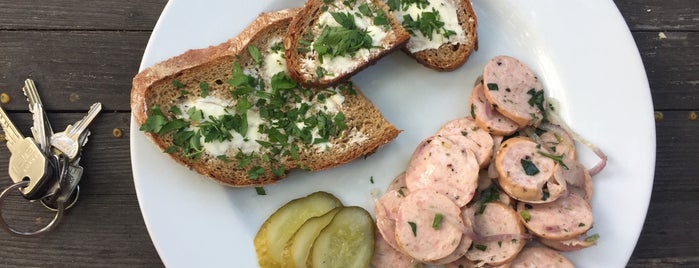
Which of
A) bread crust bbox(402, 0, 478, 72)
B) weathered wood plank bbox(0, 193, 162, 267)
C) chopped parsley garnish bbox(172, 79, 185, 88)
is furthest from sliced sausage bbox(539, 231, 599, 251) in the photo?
weathered wood plank bbox(0, 193, 162, 267)

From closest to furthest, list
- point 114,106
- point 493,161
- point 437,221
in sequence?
point 437,221
point 493,161
point 114,106

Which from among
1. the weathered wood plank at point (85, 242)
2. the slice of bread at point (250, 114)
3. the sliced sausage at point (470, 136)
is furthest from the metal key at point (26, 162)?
the sliced sausage at point (470, 136)

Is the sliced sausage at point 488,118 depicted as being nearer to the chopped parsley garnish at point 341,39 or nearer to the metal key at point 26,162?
the chopped parsley garnish at point 341,39

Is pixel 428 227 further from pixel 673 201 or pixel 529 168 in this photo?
pixel 673 201

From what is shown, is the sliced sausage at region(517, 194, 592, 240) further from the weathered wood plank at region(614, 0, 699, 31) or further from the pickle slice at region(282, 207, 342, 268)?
the weathered wood plank at region(614, 0, 699, 31)

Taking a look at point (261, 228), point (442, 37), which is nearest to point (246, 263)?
point (261, 228)

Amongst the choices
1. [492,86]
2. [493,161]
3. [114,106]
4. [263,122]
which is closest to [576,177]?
[493,161]

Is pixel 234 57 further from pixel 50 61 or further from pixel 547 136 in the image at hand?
pixel 547 136
